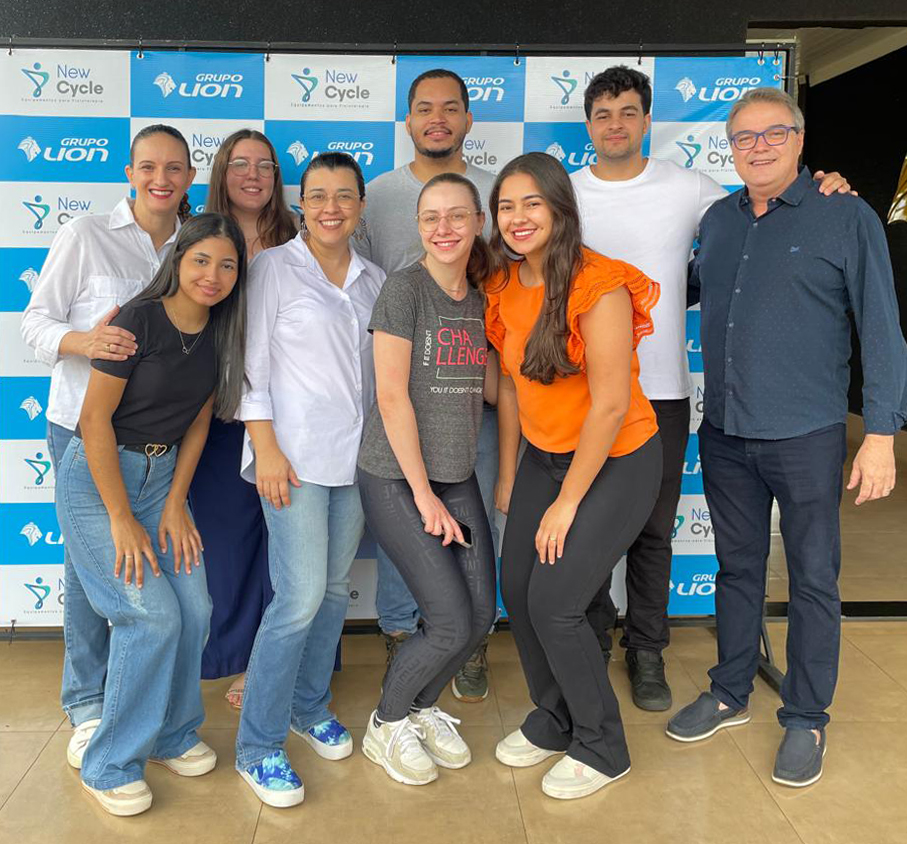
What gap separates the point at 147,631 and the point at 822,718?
1931mm

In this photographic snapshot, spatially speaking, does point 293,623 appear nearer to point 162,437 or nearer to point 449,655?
point 449,655

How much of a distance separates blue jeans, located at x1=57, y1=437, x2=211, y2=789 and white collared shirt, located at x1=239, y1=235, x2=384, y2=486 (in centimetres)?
30

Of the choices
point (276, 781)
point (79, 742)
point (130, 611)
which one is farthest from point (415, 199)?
point (79, 742)

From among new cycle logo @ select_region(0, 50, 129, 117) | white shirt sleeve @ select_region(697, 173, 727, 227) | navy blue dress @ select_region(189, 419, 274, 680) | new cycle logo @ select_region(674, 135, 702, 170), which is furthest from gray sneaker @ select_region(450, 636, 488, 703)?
new cycle logo @ select_region(0, 50, 129, 117)

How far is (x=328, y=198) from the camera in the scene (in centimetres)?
230

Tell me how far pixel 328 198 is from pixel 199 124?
120 centimetres

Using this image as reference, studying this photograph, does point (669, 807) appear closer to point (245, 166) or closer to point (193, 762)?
point (193, 762)

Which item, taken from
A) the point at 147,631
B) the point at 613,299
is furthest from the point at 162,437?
the point at 613,299

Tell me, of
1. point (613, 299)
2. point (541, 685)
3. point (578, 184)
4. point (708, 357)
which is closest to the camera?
point (613, 299)

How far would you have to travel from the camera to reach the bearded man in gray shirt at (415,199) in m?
2.87

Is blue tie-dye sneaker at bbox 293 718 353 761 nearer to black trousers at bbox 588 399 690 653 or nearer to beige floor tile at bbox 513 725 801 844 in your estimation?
beige floor tile at bbox 513 725 801 844

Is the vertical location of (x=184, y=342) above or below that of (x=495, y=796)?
above

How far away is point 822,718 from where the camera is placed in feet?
8.13

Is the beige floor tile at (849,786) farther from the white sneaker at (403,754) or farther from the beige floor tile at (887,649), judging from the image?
the white sneaker at (403,754)
